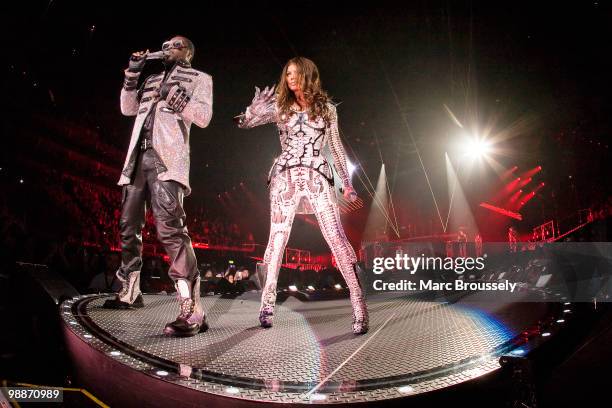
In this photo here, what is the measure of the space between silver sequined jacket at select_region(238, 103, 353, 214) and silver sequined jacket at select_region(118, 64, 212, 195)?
583 millimetres

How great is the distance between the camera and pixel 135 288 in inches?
115

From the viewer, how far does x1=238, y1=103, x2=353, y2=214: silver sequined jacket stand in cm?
283

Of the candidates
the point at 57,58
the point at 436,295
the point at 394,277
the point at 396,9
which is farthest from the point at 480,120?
the point at 57,58

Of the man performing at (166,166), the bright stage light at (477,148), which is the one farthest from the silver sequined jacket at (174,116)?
the bright stage light at (477,148)

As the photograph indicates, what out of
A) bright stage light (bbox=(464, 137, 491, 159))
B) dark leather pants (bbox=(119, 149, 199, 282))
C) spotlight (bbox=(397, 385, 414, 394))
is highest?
bright stage light (bbox=(464, 137, 491, 159))

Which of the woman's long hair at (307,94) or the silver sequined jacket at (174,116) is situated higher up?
the woman's long hair at (307,94)

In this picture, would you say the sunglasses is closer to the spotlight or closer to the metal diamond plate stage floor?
the metal diamond plate stage floor

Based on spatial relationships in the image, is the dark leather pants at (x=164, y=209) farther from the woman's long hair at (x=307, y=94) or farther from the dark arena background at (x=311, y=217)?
the woman's long hair at (x=307, y=94)

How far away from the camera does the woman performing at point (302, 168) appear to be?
277cm

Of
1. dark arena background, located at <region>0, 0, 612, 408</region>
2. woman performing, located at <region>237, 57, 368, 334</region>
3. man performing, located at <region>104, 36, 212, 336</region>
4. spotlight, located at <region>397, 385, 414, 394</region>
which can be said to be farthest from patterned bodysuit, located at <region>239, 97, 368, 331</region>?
spotlight, located at <region>397, 385, 414, 394</region>

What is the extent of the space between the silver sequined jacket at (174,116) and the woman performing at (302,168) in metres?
0.50

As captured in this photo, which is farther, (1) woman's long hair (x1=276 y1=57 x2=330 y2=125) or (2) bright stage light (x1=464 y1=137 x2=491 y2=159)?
(2) bright stage light (x1=464 y1=137 x2=491 y2=159)

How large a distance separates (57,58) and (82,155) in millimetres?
5537

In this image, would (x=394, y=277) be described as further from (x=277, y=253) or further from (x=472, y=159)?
(x=472, y=159)
